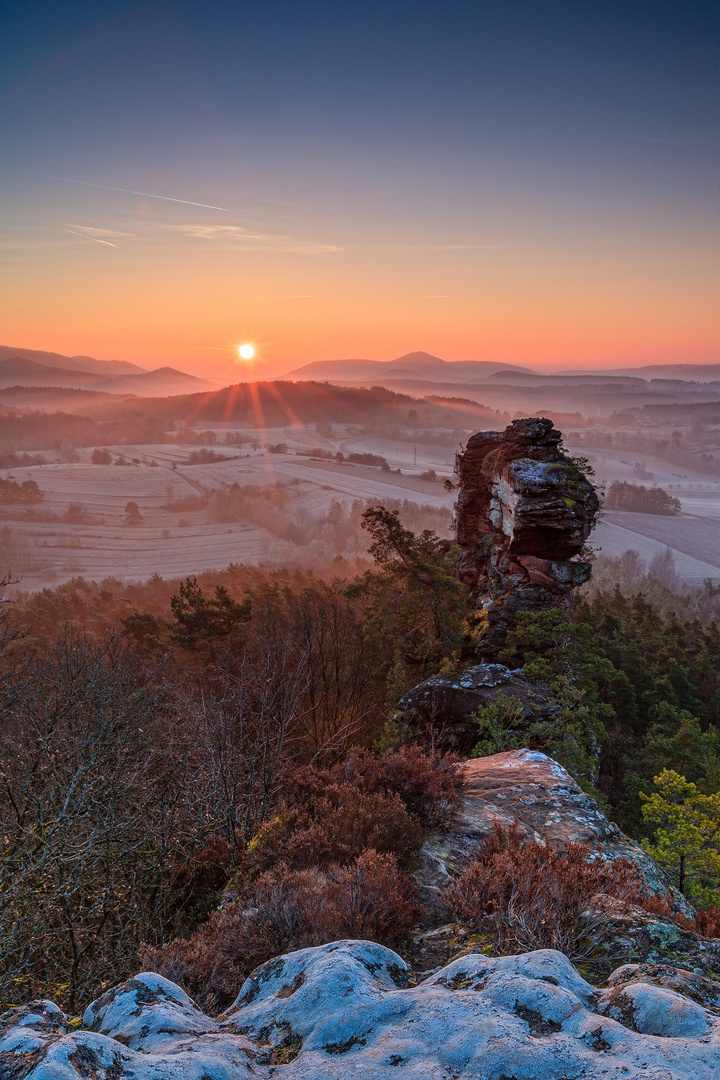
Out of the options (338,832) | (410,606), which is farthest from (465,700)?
(338,832)

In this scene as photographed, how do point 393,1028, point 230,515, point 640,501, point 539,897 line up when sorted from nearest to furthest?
point 393,1028 → point 539,897 → point 230,515 → point 640,501

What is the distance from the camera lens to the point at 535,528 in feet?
64.2

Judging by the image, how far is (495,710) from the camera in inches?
511

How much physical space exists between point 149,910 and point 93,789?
2.64 m

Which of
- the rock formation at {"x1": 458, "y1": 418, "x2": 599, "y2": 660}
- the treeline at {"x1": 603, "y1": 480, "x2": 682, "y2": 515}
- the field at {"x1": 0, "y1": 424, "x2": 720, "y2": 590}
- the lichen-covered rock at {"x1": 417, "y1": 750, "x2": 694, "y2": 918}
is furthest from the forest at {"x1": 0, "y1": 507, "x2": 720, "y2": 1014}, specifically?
the treeline at {"x1": 603, "y1": 480, "x2": 682, "y2": 515}

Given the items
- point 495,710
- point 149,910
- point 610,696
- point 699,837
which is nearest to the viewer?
point 149,910

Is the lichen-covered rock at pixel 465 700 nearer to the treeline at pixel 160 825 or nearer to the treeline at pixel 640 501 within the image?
the treeline at pixel 160 825

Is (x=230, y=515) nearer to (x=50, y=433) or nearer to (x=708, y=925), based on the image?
(x=50, y=433)

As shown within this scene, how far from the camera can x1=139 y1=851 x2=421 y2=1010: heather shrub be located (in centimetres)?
397

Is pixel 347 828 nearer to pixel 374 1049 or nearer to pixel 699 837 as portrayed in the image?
pixel 374 1049

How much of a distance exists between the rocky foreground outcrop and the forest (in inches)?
26.2

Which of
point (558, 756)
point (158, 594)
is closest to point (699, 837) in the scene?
point (558, 756)

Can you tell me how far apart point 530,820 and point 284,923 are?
427cm

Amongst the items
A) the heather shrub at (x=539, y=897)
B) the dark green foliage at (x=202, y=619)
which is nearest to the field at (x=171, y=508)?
the dark green foliage at (x=202, y=619)
